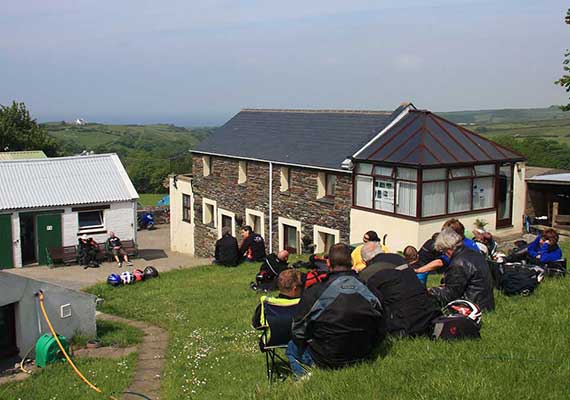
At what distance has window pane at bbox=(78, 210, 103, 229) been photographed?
1019 inches

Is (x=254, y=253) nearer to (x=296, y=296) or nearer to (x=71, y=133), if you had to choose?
(x=296, y=296)

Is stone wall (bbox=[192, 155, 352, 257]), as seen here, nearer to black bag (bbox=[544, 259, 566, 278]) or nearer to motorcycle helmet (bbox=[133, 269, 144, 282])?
motorcycle helmet (bbox=[133, 269, 144, 282])

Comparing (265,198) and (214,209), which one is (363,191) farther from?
(214,209)

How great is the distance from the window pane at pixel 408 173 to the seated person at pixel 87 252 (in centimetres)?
1147

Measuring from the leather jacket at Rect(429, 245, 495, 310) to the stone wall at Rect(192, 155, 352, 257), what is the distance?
14.2m

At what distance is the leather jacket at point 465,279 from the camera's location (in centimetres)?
871

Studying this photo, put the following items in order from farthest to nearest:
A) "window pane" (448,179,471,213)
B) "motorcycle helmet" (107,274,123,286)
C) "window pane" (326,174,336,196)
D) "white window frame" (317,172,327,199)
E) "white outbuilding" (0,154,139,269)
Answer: "white window frame" (317,172,327,199)
"white outbuilding" (0,154,139,269)
"window pane" (326,174,336,196)
"window pane" (448,179,471,213)
"motorcycle helmet" (107,274,123,286)

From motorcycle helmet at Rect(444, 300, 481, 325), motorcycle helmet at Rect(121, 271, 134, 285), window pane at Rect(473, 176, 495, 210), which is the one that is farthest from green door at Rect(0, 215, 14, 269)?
motorcycle helmet at Rect(444, 300, 481, 325)

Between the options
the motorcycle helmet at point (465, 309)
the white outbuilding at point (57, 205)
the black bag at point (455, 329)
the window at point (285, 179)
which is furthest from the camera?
the window at point (285, 179)

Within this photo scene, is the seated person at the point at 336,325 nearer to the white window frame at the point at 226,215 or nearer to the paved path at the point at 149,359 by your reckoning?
the paved path at the point at 149,359

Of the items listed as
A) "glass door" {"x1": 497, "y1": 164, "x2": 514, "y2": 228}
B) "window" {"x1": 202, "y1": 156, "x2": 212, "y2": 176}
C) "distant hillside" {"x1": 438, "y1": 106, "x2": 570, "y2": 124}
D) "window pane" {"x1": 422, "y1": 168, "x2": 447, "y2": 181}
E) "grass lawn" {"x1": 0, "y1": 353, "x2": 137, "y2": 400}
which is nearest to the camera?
"grass lawn" {"x1": 0, "y1": 353, "x2": 137, "y2": 400}

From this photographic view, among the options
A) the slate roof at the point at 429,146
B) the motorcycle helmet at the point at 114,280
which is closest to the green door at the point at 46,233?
the motorcycle helmet at the point at 114,280

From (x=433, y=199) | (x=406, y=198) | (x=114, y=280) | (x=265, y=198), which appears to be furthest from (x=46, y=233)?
(x=433, y=199)

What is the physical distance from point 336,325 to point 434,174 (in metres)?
14.8
